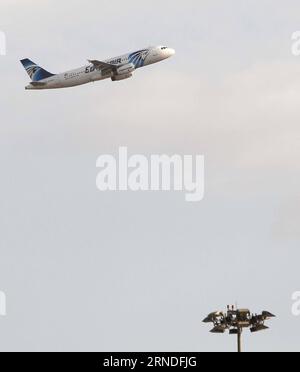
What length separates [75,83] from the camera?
199m

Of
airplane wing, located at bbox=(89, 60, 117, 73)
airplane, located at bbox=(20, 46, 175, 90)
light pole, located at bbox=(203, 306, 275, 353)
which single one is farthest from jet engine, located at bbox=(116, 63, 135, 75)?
light pole, located at bbox=(203, 306, 275, 353)

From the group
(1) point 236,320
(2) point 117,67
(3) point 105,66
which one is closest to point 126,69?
(2) point 117,67

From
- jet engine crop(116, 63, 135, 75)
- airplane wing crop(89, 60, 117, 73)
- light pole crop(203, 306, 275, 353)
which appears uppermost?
airplane wing crop(89, 60, 117, 73)

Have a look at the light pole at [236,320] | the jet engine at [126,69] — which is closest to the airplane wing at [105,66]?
the jet engine at [126,69]

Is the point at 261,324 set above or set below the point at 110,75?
below

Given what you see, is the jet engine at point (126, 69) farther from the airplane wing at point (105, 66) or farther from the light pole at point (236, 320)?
the light pole at point (236, 320)

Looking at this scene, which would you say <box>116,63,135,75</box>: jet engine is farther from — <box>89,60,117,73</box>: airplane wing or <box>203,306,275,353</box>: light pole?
<box>203,306,275,353</box>: light pole

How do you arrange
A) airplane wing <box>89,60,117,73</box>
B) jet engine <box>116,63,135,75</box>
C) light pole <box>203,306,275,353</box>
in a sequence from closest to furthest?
light pole <box>203,306,275,353</box> < jet engine <box>116,63,135,75</box> < airplane wing <box>89,60,117,73</box>

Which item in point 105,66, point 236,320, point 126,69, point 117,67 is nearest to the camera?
point 236,320

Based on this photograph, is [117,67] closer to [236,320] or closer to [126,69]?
[126,69]
